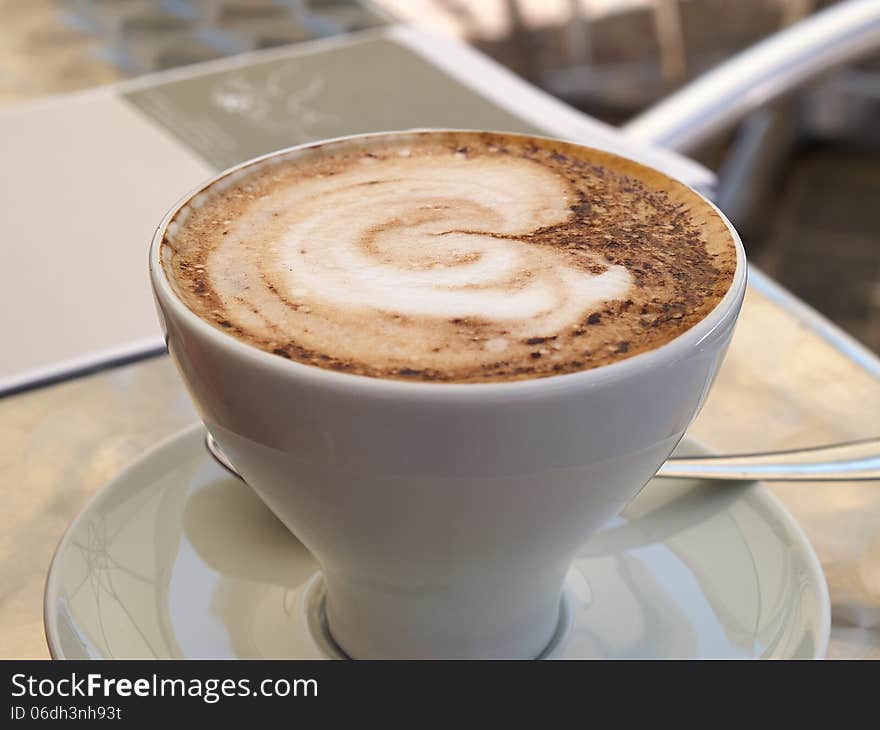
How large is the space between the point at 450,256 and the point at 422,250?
0.04 feet

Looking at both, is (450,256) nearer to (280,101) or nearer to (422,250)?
(422,250)

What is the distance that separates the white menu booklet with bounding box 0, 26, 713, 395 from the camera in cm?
64

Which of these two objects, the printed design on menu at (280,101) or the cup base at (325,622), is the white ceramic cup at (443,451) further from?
the printed design on menu at (280,101)

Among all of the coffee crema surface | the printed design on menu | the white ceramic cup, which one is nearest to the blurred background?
the printed design on menu

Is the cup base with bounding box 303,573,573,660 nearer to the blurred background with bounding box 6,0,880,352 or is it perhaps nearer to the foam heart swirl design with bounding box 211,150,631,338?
the foam heart swirl design with bounding box 211,150,631,338

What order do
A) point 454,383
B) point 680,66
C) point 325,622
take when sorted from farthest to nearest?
point 680,66
point 325,622
point 454,383

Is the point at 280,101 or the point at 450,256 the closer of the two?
the point at 450,256

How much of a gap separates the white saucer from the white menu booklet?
13cm

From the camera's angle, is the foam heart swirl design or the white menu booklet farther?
the white menu booklet

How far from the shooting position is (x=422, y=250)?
43 centimetres

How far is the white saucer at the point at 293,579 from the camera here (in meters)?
0.45

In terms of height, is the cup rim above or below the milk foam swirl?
above

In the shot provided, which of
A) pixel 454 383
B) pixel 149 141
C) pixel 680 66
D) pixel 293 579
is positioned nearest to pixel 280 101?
pixel 149 141
